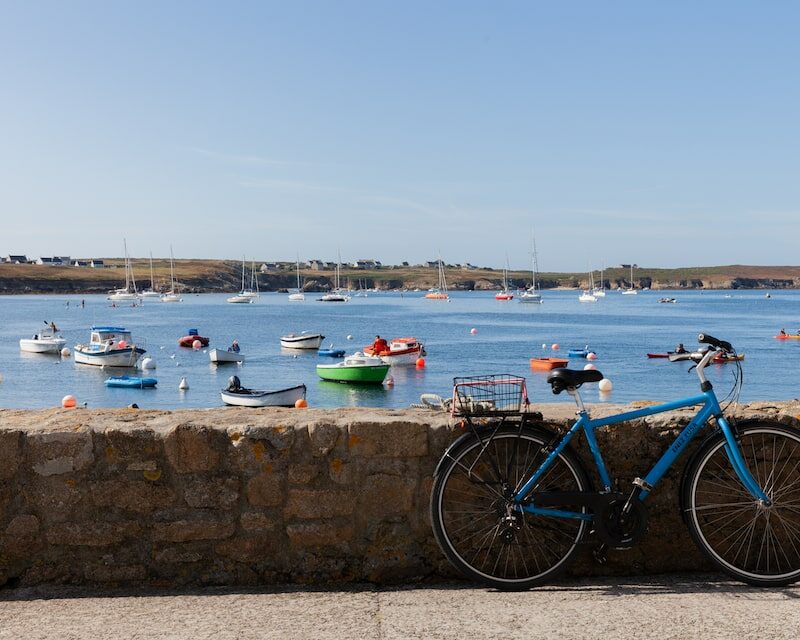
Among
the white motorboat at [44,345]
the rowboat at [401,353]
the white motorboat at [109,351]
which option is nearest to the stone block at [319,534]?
the rowboat at [401,353]

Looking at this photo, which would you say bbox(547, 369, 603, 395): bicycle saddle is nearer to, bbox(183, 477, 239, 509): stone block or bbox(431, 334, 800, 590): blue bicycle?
bbox(431, 334, 800, 590): blue bicycle

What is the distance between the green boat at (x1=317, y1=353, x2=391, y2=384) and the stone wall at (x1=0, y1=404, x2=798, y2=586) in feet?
157

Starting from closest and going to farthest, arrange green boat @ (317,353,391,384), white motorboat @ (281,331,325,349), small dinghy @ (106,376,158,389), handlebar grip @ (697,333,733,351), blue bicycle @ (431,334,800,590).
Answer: blue bicycle @ (431,334,800,590) → handlebar grip @ (697,333,733,351) → small dinghy @ (106,376,158,389) → green boat @ (317,353,391,384) → white motorboat @ (281,331,325,349)

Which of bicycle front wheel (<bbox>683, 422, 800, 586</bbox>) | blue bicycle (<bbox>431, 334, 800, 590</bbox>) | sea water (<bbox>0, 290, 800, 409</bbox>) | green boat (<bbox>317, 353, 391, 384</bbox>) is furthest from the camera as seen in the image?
green boat (<bbox>317, 353, 391, 384</bbox>)

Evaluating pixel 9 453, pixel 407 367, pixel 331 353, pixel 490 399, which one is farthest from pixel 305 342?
pixel 490 399

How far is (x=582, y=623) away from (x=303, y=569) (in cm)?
162

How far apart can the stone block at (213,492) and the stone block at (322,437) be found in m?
0.48

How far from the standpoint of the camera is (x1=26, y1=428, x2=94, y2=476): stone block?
467 centimetres

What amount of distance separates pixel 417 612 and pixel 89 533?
1917 millimetres

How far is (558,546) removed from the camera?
4.82m

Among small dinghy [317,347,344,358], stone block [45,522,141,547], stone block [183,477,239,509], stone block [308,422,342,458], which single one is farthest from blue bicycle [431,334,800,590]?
small dinghy [317,347,344,358]

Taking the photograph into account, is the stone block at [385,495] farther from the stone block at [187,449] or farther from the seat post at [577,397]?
the seat post at [577,397]

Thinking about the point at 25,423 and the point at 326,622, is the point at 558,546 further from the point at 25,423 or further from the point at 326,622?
the point at 25,423

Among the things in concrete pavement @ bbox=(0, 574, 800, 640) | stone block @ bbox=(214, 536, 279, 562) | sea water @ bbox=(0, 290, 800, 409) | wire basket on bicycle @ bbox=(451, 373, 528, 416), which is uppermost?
wire basket on bicycle @ bbox=(451, 373, 528, 416)
